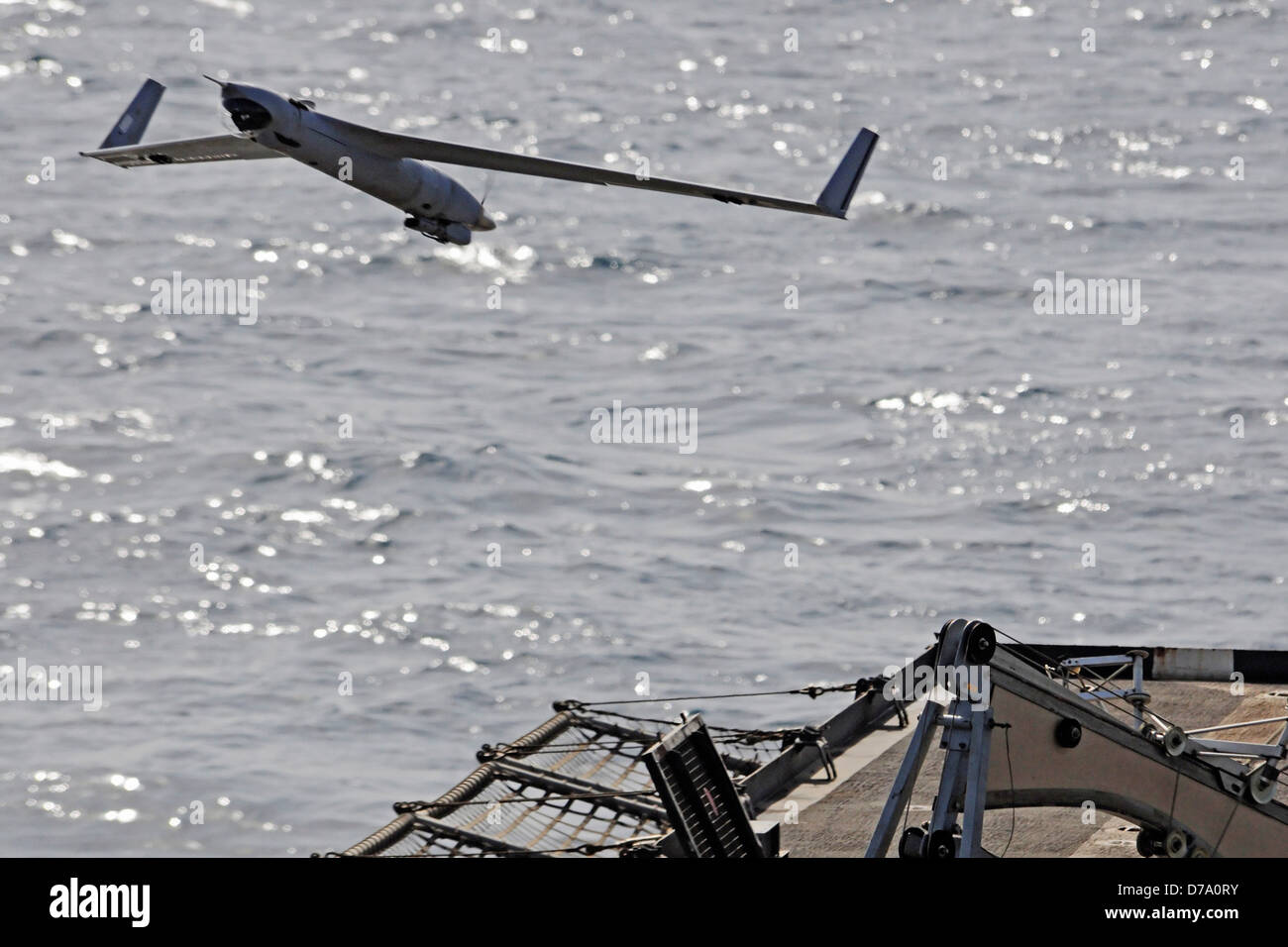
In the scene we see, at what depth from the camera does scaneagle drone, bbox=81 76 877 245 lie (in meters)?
40.5

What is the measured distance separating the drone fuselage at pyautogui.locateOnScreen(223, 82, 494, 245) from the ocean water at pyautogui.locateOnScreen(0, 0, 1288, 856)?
46.5 meters

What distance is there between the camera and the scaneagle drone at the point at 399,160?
4047cm

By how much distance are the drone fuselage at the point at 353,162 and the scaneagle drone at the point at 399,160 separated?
20mm

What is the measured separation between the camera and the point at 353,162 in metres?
42.3

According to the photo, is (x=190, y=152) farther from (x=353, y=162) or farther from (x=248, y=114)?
(x=248, y=114)

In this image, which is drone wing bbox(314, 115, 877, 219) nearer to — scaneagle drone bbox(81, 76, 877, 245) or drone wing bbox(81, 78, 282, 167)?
scaneagle drone bbox(81, 76, 877, 245)

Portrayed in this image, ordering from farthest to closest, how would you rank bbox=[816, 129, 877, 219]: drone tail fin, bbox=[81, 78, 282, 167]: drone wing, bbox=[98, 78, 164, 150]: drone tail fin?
bbox=[98, 78, 164, 150]: drone tail fin < bbox=[816, 129, 877, 219]: drone tail fin < bbox=[81, 78, 282, 167]: drone wing

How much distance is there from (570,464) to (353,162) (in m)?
96.2

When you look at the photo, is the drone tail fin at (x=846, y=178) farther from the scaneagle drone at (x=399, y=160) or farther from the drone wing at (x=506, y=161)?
the drone wing at (x=506, y=161)

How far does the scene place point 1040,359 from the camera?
6220 inches

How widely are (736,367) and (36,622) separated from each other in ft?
194

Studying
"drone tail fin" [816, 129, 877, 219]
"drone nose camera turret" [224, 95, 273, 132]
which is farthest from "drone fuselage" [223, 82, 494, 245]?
"drone tail fin" [816, 129, 877, 219]

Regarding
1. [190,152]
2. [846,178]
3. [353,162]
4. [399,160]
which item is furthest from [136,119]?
[846,178]
